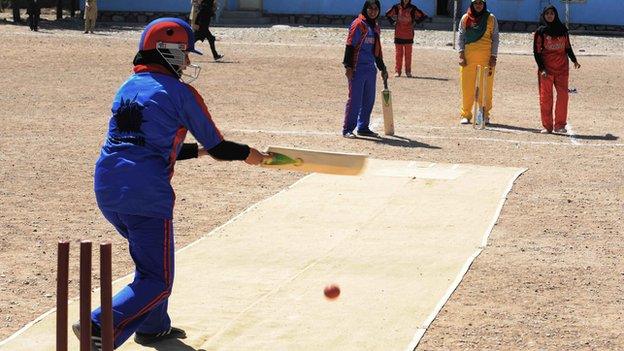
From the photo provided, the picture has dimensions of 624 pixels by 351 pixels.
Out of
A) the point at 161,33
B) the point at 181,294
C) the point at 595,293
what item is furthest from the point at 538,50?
the point at 161,33

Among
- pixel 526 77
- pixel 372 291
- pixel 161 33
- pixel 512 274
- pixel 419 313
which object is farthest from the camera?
pixel 526 77

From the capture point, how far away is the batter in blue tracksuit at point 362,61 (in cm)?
1583

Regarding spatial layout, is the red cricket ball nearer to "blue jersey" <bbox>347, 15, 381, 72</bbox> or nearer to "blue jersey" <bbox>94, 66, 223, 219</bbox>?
"blue jersey" <bbox>94, 66, 223, 219</bbox>

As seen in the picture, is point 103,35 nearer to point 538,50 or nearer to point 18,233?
point 538,50

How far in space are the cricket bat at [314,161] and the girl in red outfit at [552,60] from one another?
31.6 feet

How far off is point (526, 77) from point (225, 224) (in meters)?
16.5

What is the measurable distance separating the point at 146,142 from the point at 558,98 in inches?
444

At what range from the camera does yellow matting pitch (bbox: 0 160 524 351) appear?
750 cm

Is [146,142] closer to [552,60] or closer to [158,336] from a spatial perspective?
[158,336]

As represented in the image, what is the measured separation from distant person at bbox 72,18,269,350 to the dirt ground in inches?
46.4

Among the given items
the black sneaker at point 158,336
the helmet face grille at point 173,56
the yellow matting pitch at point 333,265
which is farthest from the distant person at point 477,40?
the helmet face grille at point 173,56

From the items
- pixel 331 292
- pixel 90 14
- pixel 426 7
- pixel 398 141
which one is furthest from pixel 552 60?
pixel 426 7

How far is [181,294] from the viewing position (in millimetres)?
8383

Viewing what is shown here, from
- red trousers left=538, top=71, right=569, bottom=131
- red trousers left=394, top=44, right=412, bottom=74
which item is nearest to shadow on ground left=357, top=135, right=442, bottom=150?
red trousers left=538, top=71, right=569, bottom=131
